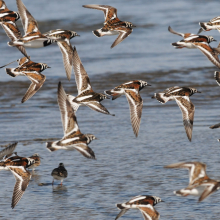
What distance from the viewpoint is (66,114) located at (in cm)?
812

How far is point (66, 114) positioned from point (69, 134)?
1.07ft

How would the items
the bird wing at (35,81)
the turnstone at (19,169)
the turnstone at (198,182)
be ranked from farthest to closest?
the bird wing at (35,81) → the turnstone at (19,169) → the turnstone at (198,182)

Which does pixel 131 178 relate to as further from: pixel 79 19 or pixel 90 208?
pixel 79 19

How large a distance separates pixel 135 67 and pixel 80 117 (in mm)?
5999

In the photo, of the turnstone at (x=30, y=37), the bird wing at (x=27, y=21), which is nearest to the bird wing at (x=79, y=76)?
the turnstone at (x=30, y=37)

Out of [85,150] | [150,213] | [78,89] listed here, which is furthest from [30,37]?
[150,213]

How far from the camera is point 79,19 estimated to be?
28.8m

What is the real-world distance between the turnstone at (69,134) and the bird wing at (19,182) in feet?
2.79

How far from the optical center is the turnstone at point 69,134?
7674 mm

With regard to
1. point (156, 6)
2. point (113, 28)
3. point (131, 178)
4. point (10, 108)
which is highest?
point (113, 28)

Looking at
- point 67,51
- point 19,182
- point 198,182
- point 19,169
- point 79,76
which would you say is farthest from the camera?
point 67,51

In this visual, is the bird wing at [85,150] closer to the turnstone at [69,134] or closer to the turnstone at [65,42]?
the turnstone at [69,134]

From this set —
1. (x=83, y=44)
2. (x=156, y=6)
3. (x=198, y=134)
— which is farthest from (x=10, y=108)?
(x=156, y=6)

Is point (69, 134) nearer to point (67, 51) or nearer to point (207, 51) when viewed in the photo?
point (67, 51)
